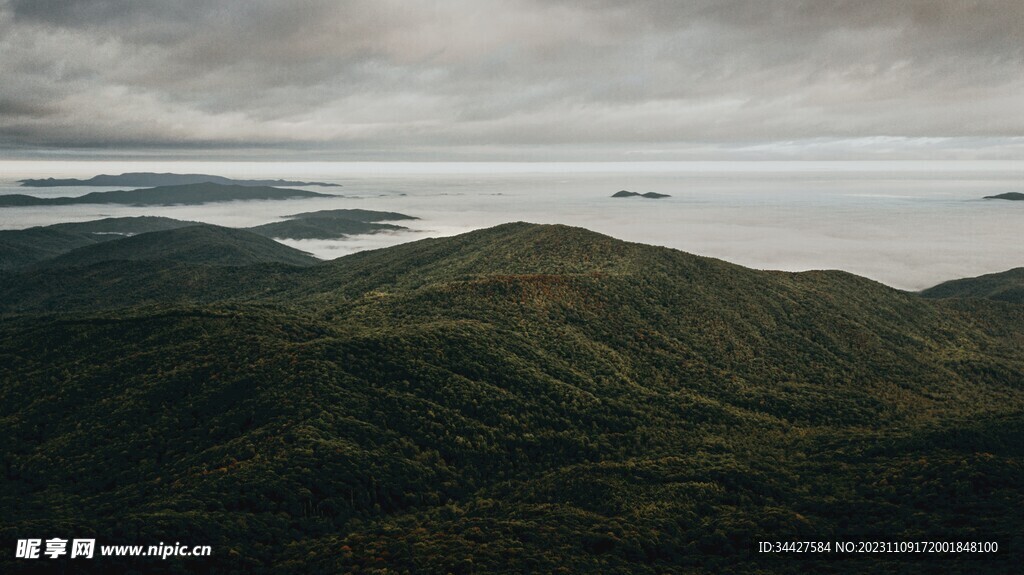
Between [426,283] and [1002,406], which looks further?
[426,283]

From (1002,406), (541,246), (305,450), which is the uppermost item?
(541,246)

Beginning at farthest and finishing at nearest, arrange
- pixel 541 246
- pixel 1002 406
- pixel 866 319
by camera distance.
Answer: pixel 541 246, pixel 866 319, pixel 1002 406

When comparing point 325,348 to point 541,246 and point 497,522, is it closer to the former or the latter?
point 497,522

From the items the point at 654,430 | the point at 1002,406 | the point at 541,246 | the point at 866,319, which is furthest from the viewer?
the point at 541,246

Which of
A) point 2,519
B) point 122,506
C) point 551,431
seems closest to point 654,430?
point 551,431

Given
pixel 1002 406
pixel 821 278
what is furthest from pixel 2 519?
pixel 821 278

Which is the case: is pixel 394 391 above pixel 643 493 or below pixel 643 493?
above
